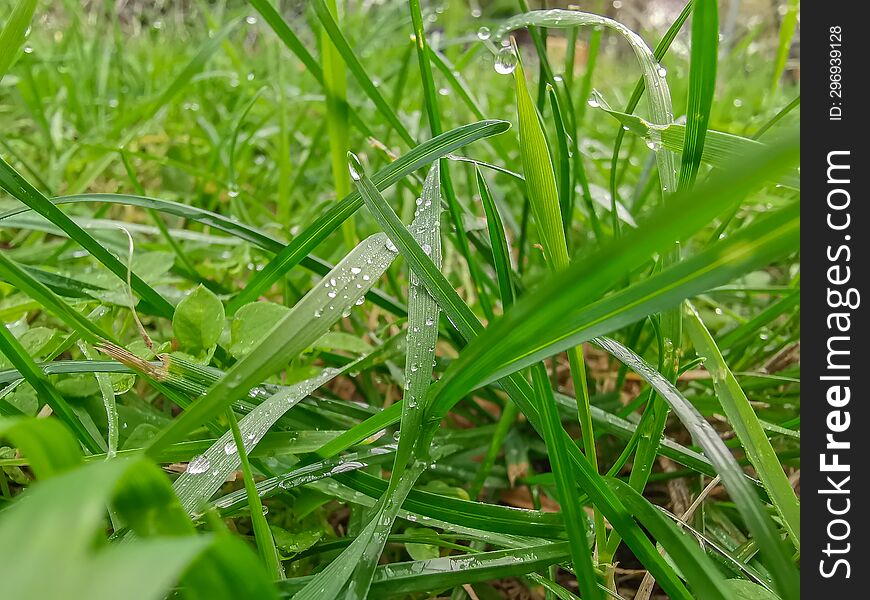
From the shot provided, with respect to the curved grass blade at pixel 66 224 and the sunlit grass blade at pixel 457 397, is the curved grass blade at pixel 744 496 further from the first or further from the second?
the curved grass blade at pixel 66 224

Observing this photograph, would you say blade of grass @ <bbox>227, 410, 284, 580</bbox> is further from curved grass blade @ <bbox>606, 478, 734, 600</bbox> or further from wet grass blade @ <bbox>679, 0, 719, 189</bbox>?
wet grass blade @ <bbox>679, 0, 719, 189</bbox>

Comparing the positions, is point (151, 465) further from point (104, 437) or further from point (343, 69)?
point (343, 69)

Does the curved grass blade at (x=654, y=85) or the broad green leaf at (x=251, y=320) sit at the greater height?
the curved grass blade at (x=654, y=85)

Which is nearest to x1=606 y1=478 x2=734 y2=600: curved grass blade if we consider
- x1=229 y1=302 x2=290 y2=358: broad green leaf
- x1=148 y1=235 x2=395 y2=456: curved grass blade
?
x1=148 y1=235 x2=395 y2=456: curved grass blade

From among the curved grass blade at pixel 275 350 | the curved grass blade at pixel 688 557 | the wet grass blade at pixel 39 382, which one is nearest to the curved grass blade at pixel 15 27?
the wet grass blade at pixel 39 382

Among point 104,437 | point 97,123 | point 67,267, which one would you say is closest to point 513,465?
point 104,437

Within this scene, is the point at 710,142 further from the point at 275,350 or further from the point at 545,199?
the point at 275,350
